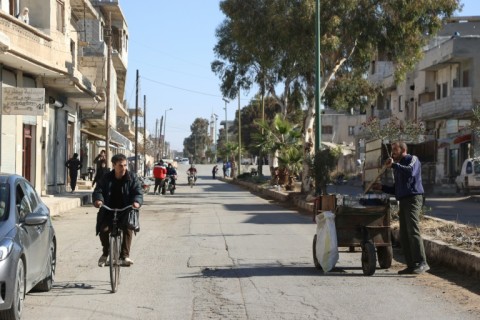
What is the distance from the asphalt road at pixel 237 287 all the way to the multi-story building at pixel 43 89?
9128mm

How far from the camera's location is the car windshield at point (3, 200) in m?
7.64

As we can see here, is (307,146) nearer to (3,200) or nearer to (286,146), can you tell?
(286,146)

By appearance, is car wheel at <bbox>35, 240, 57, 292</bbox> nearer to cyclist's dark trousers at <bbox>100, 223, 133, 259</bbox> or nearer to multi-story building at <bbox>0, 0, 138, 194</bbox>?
cyclist's dark trousers at <bbox>100, 223, 133, 259</bbox>

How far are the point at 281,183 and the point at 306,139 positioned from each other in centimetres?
756

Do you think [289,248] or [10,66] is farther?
[10,66]

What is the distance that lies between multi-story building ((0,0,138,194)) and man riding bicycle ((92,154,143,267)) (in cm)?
1163

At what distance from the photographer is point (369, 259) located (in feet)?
33.5

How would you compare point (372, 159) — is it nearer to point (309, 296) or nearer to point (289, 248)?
point (289, 248)

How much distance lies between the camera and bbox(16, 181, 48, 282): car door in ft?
25.4

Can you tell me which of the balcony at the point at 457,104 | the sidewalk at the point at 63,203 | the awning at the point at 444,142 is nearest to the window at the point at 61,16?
the sidewalk at the point at 63,203

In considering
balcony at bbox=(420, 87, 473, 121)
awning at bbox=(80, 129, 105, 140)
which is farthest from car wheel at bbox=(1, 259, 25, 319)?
balcony at bbox=(420, 87, 473, 121)

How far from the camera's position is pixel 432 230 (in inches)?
544

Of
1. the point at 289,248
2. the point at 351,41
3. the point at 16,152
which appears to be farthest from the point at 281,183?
the point at 289,248

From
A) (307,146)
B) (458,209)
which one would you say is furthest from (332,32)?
(458,209)
